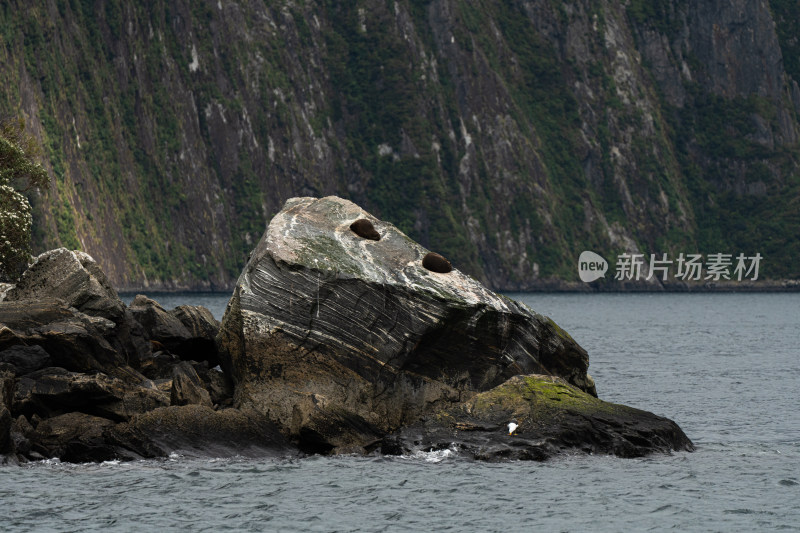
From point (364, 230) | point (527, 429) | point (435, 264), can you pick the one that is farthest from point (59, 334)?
point (527, 429)

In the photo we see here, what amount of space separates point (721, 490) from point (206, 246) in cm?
14827

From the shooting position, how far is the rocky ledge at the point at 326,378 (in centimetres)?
2988

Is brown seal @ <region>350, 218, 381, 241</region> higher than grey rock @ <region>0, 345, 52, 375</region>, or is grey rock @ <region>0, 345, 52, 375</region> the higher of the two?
brown seal @ <region>350, 218, 381, 241</region>

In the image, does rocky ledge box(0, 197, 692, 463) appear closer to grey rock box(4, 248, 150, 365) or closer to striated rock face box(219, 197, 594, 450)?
striated rock face box(219, 197, 594, 450)

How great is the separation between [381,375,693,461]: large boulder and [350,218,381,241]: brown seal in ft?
21.6

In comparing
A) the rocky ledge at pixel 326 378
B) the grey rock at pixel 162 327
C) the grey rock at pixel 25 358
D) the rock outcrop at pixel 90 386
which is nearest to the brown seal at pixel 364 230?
the rocky ledge at pixel 326 378

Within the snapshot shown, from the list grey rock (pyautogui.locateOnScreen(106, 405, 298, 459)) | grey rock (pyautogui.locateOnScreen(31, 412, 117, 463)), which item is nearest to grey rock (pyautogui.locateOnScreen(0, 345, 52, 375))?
grey rock (pyautogui.locateOnScreen(31, 412, 117, 463))

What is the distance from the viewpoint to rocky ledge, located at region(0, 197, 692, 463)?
1176 inches

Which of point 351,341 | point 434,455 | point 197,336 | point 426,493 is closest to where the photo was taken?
point 426,493

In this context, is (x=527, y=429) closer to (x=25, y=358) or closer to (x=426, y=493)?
(x=426, y=493)

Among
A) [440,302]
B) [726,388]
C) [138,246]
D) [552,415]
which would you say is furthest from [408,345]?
[138,246]

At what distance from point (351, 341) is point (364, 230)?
15.0ft

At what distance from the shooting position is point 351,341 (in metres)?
31.9

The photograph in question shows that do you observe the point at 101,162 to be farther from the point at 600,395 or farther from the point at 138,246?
the point at 600,395
